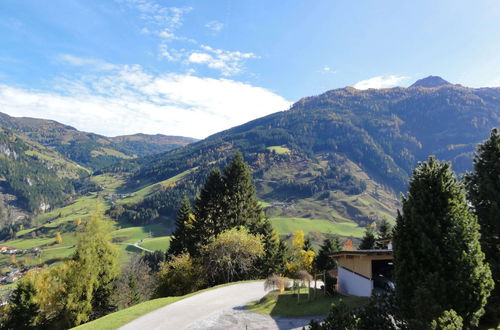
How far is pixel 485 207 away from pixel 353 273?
1510 cm

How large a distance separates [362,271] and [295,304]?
6.37m

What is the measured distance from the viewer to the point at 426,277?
396 inches

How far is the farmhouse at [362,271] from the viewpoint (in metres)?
25.4

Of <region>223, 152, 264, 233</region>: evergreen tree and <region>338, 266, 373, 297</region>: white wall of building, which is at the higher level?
<region>223, 152, 264, 233</region>: evergreen tree

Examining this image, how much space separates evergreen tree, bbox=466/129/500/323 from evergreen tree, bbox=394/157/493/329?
2.95m

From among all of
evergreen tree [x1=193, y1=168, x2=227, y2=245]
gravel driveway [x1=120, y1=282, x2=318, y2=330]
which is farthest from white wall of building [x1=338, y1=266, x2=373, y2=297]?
evergreen tree [x1=193, y1=168, x2=227, y2=245]

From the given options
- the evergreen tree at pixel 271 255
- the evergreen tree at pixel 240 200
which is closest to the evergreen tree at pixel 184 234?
the evergreen tree at pixel 240 200

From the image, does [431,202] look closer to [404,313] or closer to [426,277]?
[426,277]

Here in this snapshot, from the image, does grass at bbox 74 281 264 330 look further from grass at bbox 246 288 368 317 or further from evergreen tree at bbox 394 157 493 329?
evergreen tree at bbox 394 157 493 329

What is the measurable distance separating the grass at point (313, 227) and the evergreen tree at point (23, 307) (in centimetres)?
14045

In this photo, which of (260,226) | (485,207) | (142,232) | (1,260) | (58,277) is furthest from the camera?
(142,232)

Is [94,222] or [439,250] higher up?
[439,250]

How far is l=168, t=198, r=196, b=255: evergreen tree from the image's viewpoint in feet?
162

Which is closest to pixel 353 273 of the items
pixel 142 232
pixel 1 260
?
pixel 142 232
